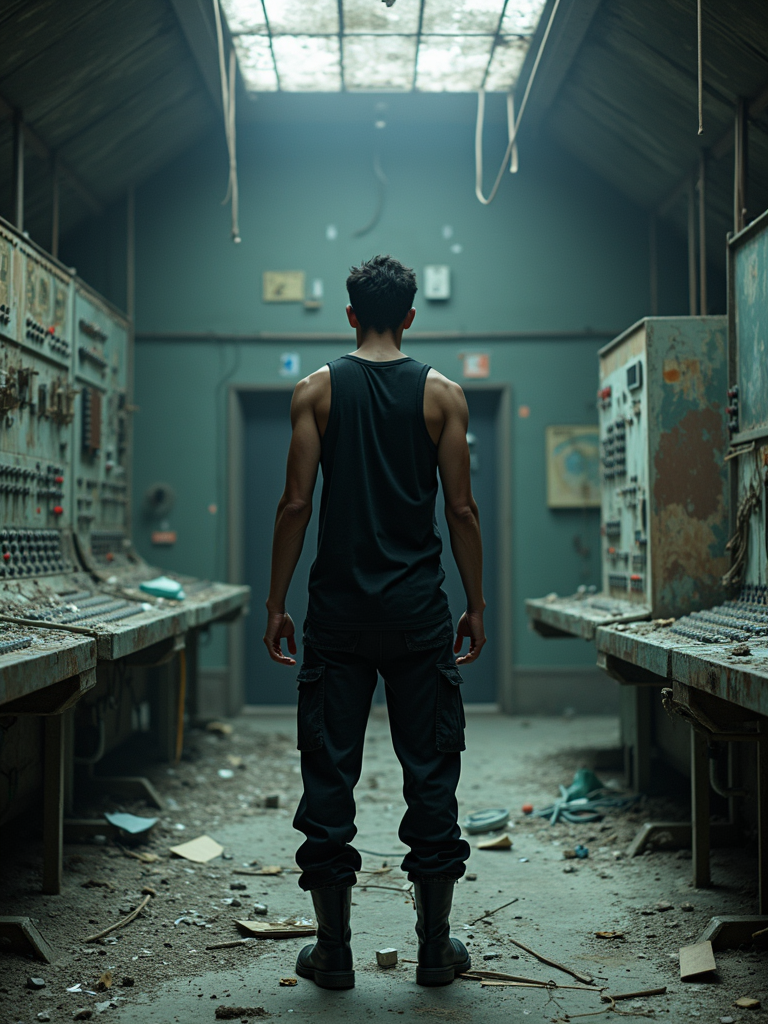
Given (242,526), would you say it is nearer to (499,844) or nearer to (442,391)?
Result: (499,844)

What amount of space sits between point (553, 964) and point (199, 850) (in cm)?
170

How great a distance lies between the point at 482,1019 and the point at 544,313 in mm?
5768

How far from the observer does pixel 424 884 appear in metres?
2.39

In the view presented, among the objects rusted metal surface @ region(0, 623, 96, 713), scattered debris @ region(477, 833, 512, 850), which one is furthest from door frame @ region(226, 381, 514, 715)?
rusted metal surface @ region(0, 623, 96, 713)

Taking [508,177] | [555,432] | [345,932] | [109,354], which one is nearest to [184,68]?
[109,354]

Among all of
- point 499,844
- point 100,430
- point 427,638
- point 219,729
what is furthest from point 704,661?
point 219,729

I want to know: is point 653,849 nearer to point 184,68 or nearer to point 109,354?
point 109,354

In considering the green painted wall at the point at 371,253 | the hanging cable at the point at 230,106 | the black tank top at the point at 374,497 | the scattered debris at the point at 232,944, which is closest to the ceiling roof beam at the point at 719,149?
the green painted wall at the point at 371,253

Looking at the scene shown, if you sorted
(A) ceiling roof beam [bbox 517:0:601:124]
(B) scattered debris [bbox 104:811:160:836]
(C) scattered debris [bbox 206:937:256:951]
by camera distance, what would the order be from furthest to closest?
(A) ceiling roof beam [bbox 517:0:601:124] < (B) scattered debris [bbox 104:811:160:836] < (C) scattered debris [bbox 206:937:256:951]

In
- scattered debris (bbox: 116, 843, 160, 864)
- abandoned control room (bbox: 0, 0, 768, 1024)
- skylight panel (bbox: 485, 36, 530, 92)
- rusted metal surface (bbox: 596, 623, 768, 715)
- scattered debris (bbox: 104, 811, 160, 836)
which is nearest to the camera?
rusted metal surface (bbox: 596, 623, 768, 715)

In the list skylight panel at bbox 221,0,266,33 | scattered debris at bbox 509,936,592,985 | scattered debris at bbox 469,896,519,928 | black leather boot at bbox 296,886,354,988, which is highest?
skylight panel at bbox 221,0,266,33

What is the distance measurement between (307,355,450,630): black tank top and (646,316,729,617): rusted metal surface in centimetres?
200

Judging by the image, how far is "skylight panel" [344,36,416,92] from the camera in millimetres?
6129

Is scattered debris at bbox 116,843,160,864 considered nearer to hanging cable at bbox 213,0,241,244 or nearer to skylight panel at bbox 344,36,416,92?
hanging cable at bbox 213,0,241,244
